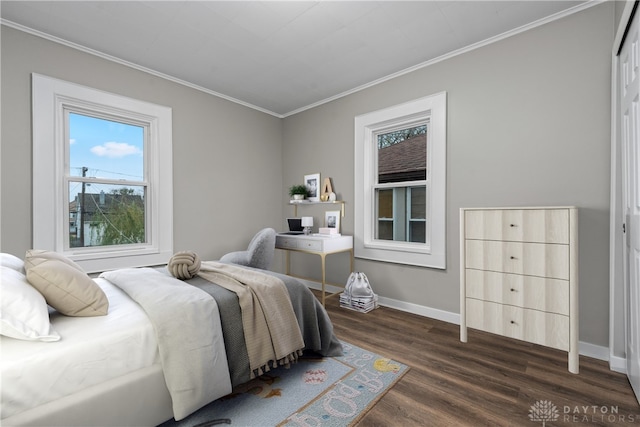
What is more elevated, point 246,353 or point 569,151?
point 569,151

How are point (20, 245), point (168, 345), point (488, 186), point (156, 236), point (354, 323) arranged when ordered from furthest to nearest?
point (156, 236)
point (354, 323)
point (488, 186)
point (20, 245)
point (168, 345)

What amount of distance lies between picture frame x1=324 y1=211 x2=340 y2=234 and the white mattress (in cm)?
260

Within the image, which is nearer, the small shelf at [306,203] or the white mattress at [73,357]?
the white mattress at [73,357]

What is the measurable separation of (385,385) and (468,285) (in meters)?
1.11

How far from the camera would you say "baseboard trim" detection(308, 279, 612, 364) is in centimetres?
200

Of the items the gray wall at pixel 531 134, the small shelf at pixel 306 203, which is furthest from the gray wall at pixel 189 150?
the gray wall at pixel 531 134

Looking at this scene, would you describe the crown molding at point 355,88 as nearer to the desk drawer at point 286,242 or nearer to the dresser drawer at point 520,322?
the desk drawer at point 286,242

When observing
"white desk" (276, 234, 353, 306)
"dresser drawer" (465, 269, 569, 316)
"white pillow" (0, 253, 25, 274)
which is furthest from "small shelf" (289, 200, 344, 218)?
"white pillow" (0, 253, 25, 274)

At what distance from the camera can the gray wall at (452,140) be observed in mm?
2189

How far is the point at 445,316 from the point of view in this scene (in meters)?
2.88

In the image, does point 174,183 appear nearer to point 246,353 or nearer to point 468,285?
point 246,353

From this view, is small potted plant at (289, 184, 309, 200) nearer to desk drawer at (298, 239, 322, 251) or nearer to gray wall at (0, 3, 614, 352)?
gray wall at (0, 3, 614, 352)

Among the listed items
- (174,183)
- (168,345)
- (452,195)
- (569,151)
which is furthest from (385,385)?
(174,183)

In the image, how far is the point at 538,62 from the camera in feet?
7.84
